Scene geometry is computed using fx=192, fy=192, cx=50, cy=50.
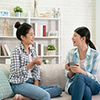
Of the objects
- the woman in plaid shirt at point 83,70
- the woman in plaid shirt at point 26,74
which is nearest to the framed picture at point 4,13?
the woman in plaid shirt at point 26,74

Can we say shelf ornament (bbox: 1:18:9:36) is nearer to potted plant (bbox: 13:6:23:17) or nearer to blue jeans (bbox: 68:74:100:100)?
potted plant (bbox: 13:6:23:17)

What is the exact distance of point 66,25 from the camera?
483cm

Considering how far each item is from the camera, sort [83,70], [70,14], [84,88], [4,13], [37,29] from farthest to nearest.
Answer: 1. [70,14]
2. [37,29]
3. [4,13]
4. [83,70]
5. [84,88]

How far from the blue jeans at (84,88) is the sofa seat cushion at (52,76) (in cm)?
47

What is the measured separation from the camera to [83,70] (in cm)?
242

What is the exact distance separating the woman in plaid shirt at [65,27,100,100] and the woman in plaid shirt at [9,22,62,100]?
0.83 feet

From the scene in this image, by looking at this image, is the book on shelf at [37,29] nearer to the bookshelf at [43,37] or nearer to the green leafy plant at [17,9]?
the bookshelf at [43,37]

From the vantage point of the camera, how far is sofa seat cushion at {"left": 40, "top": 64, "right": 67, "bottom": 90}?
2.55 metres

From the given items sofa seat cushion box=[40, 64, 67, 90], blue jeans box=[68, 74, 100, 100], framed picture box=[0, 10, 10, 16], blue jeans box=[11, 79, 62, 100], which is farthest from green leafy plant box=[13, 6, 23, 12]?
blue jeans box=[68, 74, 100, 100]

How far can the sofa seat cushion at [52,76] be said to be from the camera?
8.36 feet

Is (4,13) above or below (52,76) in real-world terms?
above

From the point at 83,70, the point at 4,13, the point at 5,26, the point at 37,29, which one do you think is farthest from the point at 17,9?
the point at 83,70

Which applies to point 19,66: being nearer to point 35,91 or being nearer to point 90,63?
point 35,91

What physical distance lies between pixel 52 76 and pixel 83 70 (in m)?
0.43
